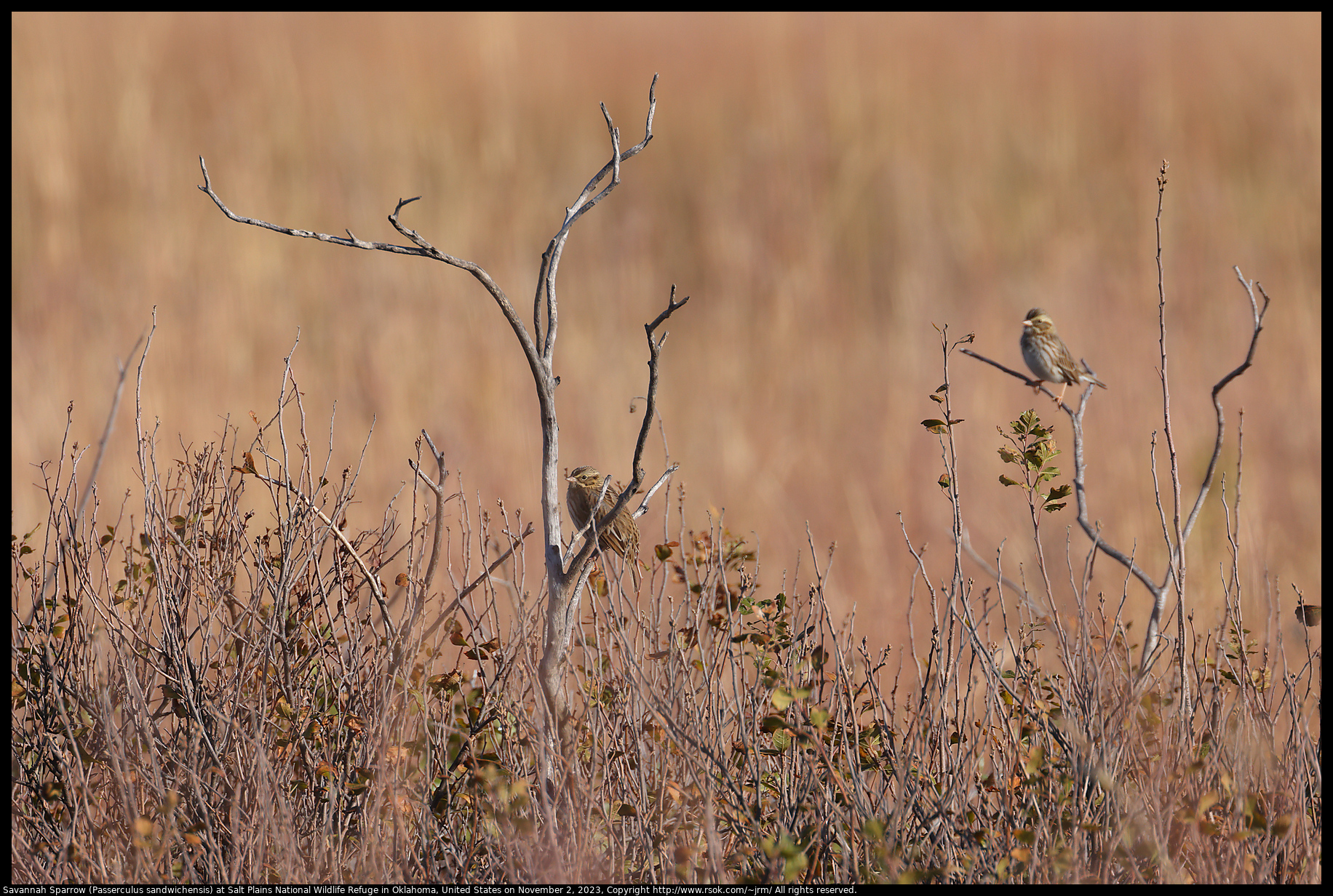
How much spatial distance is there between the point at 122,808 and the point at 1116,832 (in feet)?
7.70

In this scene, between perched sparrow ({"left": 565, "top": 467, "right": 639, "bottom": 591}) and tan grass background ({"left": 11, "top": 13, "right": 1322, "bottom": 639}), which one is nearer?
perched sparrow ({"left": 565, "top": 467, "right": 639, "bottom": 591})

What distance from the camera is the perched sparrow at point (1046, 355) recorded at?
15.7 feet

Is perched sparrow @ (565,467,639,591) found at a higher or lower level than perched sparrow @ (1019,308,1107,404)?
lower

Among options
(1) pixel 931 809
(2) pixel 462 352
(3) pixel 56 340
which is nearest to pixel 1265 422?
(2) pixel 462 352

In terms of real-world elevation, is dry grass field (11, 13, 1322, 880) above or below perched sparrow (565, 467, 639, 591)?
above

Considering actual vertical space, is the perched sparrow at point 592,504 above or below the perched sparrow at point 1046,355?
below

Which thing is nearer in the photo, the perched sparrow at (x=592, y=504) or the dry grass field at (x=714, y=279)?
the perched sparrow at (x=592, y=504)

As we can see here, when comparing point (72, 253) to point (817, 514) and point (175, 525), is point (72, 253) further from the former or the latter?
point (175, 525)

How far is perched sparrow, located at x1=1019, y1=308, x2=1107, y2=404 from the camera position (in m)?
4.79

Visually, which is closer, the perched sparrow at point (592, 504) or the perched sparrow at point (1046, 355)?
the perched sparrow at point (592, 504)

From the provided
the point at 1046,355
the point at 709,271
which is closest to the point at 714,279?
the point at 709,271

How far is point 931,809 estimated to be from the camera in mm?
2803

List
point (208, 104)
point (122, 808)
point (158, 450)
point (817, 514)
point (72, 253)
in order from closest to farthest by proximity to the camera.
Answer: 1. point (122, 808)
2. point (158, 450)
3. point (817, 514)
4. point (72, 253)
5. point (208, 104)

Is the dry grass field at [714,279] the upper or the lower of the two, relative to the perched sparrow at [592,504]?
upper
